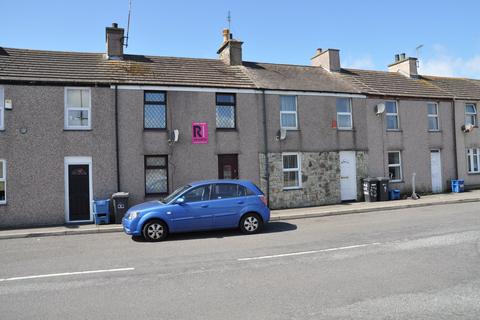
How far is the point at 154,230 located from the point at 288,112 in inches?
356

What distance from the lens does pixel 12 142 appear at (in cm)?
1323

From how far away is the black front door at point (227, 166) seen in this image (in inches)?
618

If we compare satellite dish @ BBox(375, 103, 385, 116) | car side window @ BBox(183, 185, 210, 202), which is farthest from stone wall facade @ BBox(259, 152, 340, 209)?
car side window @ BBox(183, 185, 210, 202)

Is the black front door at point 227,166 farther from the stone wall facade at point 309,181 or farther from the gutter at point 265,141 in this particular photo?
the gutter at point 265,141

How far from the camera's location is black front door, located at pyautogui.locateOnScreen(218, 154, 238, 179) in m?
15.7

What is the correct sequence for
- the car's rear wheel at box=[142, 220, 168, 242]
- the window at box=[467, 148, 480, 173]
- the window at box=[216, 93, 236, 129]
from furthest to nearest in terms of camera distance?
1. the window at box=[467, 148, 480, 173]
2. the window at box=[216, 93, 236, 129]
3. the car's rear wheel at box=[142, 220, 168, 242]

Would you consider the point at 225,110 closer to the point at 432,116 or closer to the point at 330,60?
the point at 330,60

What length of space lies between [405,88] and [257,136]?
31.3ft

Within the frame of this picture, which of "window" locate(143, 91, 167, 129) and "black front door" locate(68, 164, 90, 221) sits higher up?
"window" locate(143, 91, 167, 129)

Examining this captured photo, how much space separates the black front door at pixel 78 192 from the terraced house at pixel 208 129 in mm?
34

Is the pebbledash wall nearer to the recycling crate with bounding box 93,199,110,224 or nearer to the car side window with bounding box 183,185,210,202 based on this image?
the recycling crate with bounding box 93,199,110,224

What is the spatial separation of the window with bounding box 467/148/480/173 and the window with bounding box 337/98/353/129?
8.24 meters

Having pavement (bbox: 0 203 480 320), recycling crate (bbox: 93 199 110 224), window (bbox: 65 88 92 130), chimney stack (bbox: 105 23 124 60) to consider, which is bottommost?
pavement (bbox: 0 203 480 320)

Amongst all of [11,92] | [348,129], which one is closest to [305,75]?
[348,129]
